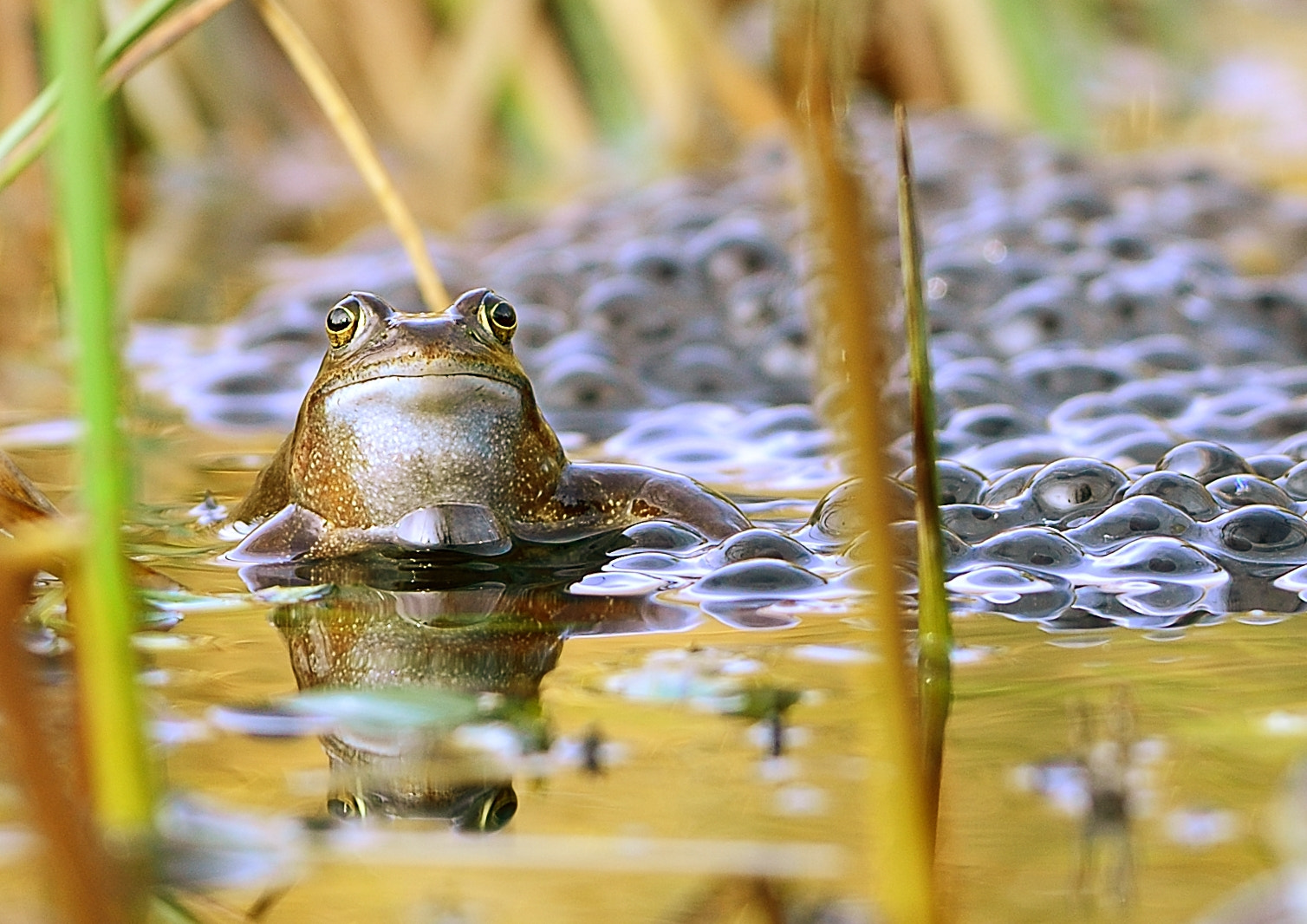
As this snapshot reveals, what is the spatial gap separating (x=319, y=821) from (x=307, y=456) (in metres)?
0.93

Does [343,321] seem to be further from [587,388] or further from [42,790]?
[42,790]

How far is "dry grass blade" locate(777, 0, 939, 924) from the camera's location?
754mm

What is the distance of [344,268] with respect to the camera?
3941 millimetres

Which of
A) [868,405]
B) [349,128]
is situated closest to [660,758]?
[868,405]

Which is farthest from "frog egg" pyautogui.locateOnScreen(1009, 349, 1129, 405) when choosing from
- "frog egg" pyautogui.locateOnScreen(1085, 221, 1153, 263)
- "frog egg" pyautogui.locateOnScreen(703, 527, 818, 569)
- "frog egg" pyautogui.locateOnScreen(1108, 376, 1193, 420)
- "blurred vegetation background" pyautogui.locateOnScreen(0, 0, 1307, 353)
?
"blurred vegetation background" pyautogui.locateOnScreen(0, 0, 1307, 353)

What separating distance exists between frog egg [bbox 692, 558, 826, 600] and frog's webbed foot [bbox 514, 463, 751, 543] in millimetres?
200

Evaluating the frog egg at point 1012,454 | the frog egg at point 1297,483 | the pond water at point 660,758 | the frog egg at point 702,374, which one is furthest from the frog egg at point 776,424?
the pond water at point 660,758

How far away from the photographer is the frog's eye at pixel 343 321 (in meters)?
1.92

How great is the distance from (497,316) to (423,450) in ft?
0.61

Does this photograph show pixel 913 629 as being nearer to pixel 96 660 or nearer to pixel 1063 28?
pixel 96 660

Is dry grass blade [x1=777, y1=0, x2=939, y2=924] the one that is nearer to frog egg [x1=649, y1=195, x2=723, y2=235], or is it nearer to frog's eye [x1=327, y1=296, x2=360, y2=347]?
frog's eye [x1=327, y1=296, x2=360, y2=347]

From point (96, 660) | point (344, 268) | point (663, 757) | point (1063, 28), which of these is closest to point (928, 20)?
point (1063, 28)

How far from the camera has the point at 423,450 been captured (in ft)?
6.28

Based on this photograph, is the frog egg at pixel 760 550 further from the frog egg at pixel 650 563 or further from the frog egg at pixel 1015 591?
the frog egg at pixel 1015 591
